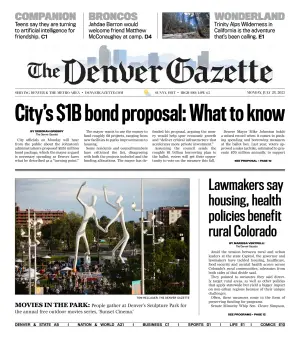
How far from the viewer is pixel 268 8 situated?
8.04 metres

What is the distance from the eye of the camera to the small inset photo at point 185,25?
26.0ft

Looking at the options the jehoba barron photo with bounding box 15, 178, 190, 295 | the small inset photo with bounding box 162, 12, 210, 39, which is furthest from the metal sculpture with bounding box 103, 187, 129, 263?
the small inset photo with bounding box 162, 12, 210, 39

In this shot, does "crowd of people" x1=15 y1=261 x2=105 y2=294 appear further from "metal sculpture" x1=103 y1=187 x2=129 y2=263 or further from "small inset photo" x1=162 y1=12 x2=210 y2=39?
"small inset photo" x1=162 y1=12 x2=210 y2=39

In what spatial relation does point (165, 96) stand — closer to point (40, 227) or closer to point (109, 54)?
point (109, 54)

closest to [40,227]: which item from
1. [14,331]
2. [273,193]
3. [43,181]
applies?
[43,181]

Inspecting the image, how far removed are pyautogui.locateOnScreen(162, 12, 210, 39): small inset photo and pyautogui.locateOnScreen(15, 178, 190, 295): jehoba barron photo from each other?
187cm

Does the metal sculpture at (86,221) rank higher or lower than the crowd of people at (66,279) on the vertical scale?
higher

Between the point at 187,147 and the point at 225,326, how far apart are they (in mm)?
2343

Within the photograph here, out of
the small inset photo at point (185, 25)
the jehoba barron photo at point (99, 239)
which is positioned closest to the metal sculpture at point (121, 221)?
the jehoba barron photo at point (99, 239)

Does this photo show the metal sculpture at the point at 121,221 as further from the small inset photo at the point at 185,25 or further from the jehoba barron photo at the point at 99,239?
the small inset photo at the point at 185,25

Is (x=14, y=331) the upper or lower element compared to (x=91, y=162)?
lower

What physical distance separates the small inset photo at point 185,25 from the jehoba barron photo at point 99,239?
187 cm

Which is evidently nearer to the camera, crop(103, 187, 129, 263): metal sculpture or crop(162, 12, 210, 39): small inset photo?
crop(162, 12, 210, 39): small inset photo

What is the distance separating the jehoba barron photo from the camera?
26.3 ft
